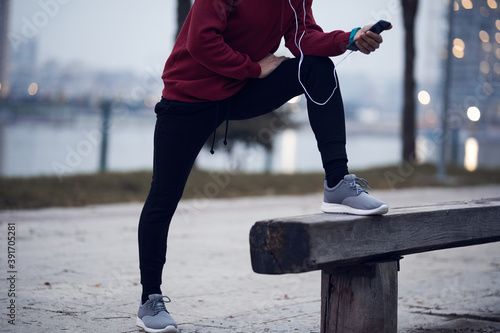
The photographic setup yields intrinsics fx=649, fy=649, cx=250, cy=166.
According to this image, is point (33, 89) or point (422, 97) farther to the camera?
point (422, 97)

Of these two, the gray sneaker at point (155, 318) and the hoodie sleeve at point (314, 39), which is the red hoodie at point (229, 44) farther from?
the gray sneaker at point (155, 318)

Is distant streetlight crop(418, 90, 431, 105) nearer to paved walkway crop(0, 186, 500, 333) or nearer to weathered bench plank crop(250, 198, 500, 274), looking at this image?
paved walkway crop(0, 186, 500, 333)

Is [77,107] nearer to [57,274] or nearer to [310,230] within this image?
A: [57,274]

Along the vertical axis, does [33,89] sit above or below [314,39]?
above

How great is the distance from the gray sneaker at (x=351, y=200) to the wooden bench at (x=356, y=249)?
46 millimetres

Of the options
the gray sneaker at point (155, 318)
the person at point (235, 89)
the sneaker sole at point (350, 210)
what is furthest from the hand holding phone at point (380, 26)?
the gray sneaker at point (155, 318)

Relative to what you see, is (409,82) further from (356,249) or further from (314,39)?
(356,249)

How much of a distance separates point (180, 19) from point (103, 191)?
3647 mm

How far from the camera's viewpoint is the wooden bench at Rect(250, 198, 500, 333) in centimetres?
214

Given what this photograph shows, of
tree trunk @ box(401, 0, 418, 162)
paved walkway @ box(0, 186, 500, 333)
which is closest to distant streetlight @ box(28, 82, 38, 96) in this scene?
paved walkway @ box(0, 186, 500, 333)

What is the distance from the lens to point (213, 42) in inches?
102

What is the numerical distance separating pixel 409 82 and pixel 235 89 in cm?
1275

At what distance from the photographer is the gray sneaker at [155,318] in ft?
9.19

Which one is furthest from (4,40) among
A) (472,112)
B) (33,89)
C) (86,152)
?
(472,112)
